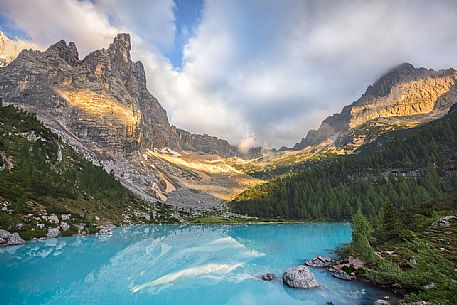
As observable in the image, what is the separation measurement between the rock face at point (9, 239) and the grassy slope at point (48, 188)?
1879 millimetres

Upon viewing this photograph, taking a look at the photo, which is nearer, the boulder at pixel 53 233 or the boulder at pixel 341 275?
the boulder at pixel 341 275

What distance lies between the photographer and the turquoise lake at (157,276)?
92.4 feet

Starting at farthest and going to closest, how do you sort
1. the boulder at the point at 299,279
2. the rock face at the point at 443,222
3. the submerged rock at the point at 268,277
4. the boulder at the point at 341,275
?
the rock face at the point at 443,222, the submerged rock at the point at 268,277, the boulder at the point at 341,275, the boulder at the point at 299,279

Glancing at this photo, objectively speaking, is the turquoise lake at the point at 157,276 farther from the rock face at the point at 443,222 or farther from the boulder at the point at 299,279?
the rock face at the point at 443,222

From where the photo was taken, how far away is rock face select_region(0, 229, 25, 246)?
2049 inches

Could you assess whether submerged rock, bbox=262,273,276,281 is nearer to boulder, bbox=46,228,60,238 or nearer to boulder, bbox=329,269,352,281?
boulder, bbox=329,269,352,281

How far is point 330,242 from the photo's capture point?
68.6 metres

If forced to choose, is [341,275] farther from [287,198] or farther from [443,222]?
[287,198]

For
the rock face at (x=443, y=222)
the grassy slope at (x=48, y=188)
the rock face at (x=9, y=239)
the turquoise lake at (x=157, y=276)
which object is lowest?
the turquoise lake at (x=157, y=276)

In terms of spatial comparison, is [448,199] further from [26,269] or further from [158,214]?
[158,214]

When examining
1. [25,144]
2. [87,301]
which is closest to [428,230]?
[87,301]

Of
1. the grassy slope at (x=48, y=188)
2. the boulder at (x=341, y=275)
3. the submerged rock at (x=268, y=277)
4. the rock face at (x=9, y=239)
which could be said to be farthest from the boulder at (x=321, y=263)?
the grassy slope at (x=48, y=188)

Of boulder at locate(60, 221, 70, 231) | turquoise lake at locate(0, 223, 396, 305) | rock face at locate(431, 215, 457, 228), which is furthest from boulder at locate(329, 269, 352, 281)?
boulder at locate(60, 221, 70, 231)

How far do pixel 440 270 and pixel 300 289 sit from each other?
1556 cm
